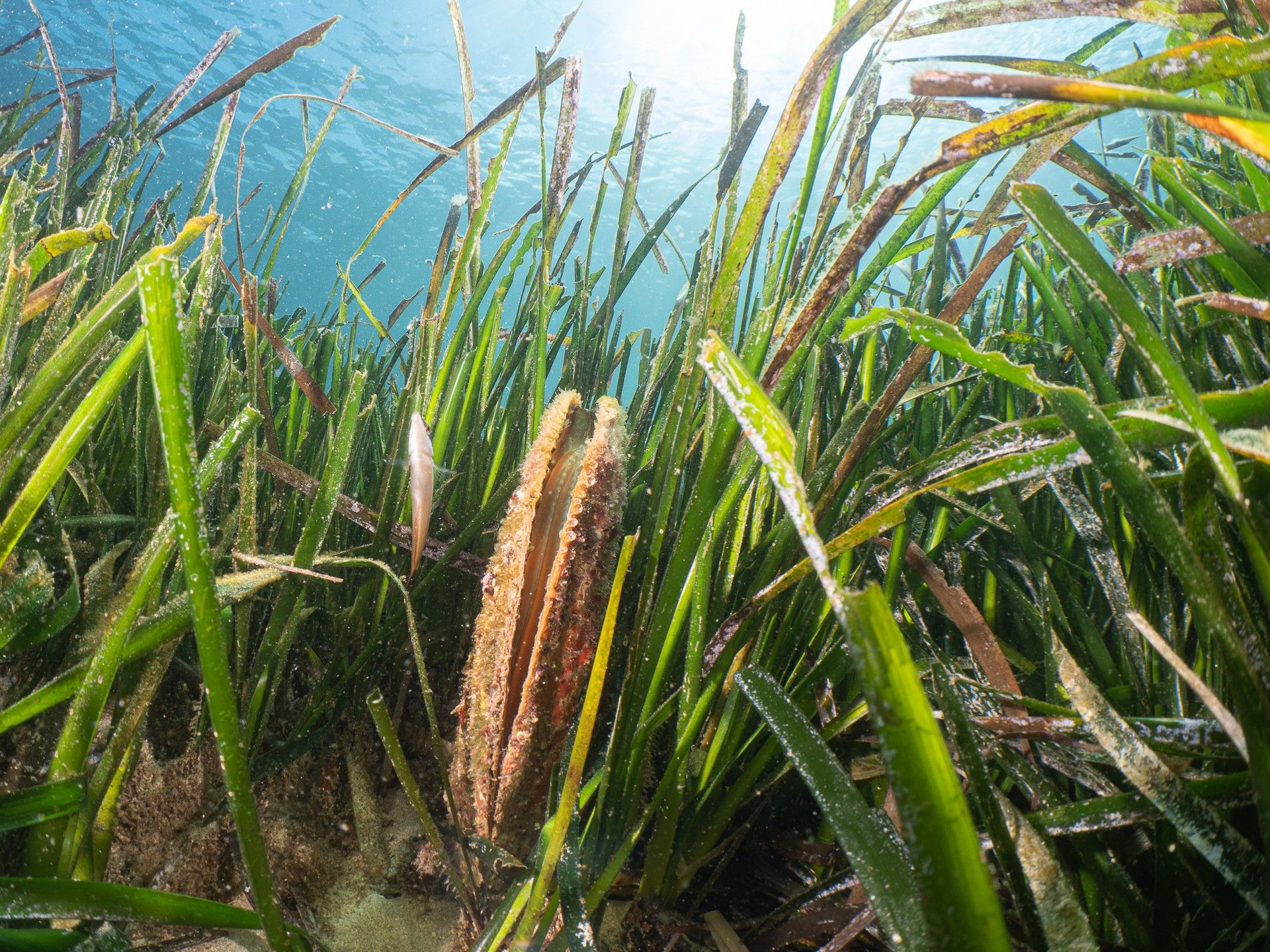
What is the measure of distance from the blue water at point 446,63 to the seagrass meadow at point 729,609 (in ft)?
81.2

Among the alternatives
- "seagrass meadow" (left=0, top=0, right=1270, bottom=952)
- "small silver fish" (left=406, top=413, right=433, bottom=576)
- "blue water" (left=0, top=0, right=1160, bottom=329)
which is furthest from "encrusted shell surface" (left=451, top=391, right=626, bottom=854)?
"blue water" (left=0, top=0, right=1160, bottom=329)

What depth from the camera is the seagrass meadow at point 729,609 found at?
0.56 meters

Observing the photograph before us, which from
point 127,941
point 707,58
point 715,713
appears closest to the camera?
point 127,941

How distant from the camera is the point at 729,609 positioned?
3.61 feet

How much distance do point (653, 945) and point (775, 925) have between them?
19 cm

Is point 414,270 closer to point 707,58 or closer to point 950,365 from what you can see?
point 707,58

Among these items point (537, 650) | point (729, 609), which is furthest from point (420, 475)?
point (729, 609)

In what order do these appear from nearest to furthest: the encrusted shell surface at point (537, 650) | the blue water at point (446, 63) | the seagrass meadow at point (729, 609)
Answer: the seagrass meadow at point (729, 609) → the encrusted shell surface at point (537, 650) → the blue water at point (446, 63)

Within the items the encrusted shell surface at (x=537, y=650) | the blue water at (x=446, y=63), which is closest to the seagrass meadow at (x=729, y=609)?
the encrusted shell surface at (x=537, y=650)

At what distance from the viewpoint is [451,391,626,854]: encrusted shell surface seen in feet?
2.94

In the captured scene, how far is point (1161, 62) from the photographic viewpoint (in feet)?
1.69

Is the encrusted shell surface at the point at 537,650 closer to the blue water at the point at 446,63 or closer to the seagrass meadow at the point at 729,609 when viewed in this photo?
the seagrass meadow at the point at 729,609

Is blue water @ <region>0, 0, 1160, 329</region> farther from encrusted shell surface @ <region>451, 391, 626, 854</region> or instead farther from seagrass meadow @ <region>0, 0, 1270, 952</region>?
encrusted shell surface @ <region>451, 391, 626, 854</region>

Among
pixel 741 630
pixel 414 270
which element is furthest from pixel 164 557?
pixel 414 270
